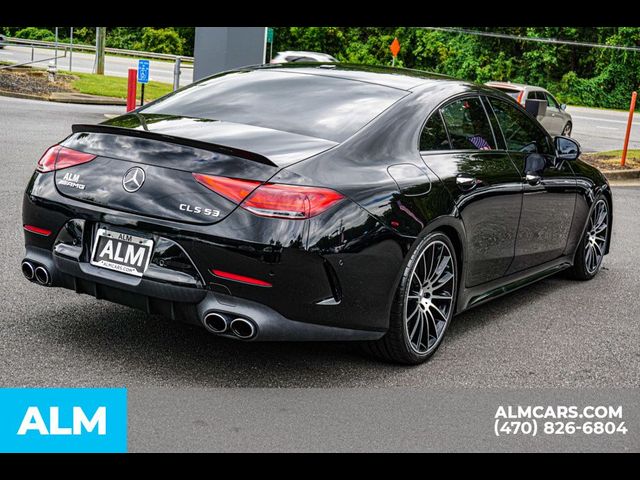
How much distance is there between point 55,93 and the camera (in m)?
20.9

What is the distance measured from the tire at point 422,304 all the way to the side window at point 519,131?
127 centimetres

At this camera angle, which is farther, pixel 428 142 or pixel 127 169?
pixel 428 142

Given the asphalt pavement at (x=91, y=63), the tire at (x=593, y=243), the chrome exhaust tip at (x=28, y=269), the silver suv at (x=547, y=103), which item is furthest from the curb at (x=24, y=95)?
the chrome exhaust tip at (x=28, y=269)

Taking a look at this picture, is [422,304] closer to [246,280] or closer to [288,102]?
[246,280]

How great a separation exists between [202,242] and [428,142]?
1538 millimetres

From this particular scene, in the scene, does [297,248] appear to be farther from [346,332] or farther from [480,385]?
[480,385]

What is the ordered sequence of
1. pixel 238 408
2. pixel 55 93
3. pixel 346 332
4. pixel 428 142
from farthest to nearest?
pixel 55 93, pixel 428 142, pixel 346 332, pixel 238 408

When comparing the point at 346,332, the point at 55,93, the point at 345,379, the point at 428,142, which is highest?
the point at 428,142

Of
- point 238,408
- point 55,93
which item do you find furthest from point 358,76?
point 55,93

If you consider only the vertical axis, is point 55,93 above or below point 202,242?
below

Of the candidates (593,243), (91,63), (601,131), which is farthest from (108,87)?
(593,243)

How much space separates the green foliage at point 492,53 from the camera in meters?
43.7

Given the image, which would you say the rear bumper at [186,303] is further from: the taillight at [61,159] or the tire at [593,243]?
the tire at [593,243]
